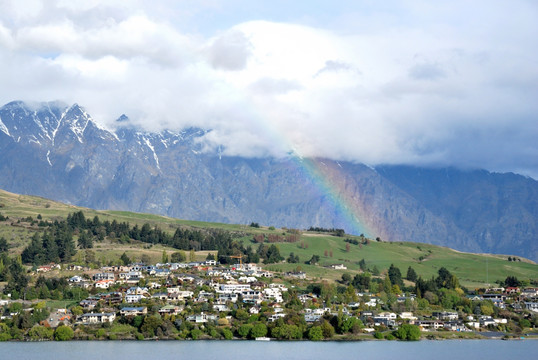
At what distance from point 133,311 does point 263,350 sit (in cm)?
3211

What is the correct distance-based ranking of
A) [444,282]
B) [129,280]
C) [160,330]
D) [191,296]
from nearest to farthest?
[160,330]
[191,296]
[129,280]
[444,282]

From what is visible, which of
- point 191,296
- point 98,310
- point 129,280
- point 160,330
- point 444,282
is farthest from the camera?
point 444,282

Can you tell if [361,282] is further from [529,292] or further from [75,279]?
[75,279]

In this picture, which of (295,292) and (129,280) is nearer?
(295,292)

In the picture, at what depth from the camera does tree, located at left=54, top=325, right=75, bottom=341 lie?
458 ft

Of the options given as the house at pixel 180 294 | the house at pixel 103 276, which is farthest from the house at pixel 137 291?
the house at pixel 103 276

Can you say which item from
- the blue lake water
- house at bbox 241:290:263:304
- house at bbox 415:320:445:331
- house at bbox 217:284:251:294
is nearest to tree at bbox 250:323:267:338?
the blue lake water

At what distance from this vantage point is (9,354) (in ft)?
398

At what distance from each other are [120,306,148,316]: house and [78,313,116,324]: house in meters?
1.81

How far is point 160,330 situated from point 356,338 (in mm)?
29337

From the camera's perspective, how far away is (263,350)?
126250mm

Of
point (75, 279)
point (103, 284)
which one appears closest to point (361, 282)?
point (103, 284)

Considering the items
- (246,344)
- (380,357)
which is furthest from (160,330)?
(380,357)

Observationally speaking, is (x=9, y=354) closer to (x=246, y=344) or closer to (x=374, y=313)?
(x=246, y=344)
